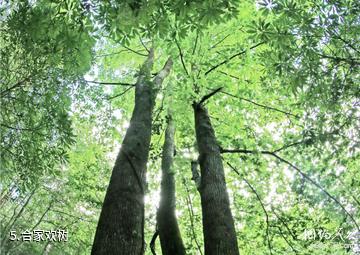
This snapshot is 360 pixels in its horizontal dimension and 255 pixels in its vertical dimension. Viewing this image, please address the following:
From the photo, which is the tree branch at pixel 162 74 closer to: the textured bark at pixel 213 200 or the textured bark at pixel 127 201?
the textured bark at pixel 213 200

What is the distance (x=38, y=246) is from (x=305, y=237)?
11332 millimetres

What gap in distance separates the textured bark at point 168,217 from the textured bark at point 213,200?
0.69 meters

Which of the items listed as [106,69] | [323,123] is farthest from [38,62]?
[106,69]

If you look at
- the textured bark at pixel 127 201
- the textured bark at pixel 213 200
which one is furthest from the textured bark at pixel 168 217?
the textured bark at pixel 127 201

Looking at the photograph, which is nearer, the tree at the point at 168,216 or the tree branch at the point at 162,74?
the tree at the point at 168,216

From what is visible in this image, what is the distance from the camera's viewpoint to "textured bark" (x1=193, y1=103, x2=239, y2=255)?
11.8 feet

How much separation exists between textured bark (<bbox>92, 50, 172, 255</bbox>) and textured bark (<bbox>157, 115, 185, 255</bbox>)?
1248 millimetres

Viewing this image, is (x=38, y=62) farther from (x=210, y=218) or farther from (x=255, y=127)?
(x=255, y=127)

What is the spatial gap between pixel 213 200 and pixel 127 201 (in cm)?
131

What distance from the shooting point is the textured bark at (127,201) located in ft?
9.27

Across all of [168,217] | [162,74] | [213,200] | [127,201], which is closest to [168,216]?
[168,217]

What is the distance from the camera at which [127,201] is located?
3193 millimetres

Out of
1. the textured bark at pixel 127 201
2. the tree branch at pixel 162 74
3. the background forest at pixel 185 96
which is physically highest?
the tree branch at pixel 162 74

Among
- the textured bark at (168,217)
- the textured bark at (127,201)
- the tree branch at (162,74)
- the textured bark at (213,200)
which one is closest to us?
the textured bark at (127,201)
